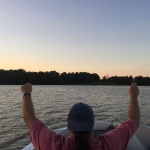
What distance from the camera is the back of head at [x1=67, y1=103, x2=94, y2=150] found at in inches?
81.4

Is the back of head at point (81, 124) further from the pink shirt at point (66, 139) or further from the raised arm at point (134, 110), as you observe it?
the raised arm at point (134, 110)

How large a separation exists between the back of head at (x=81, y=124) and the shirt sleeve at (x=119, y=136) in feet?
0.60

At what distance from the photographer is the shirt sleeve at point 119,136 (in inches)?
87.7

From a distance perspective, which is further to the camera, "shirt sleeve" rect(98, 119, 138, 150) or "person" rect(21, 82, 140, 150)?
"shirt sleeve" rect(98, 119, 138, 150)

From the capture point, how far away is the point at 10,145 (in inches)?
491

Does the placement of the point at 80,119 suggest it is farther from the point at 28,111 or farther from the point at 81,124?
the point at 28,111

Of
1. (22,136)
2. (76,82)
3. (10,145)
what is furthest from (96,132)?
(76,82)

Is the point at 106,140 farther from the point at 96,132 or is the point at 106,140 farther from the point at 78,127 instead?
the point at 96,132

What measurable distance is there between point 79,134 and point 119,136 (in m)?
0.35

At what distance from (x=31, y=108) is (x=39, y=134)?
244 millimetres

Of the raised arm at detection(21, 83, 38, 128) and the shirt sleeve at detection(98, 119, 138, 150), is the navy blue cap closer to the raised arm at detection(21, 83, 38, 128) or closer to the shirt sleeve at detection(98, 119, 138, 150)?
the shirt sleeve at detection(98, 119, 138, 150)

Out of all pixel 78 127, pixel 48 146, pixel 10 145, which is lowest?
pixel 10 145

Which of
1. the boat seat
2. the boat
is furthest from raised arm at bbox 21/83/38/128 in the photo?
the boat

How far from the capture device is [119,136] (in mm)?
2273
